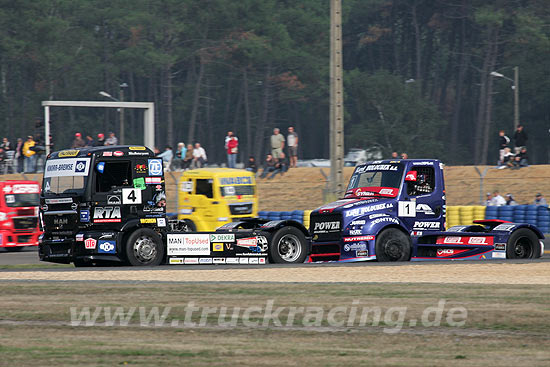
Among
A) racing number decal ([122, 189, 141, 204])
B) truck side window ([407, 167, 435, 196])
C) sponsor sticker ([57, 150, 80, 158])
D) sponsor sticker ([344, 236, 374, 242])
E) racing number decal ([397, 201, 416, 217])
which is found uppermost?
sponsor sticker ([57, 150, 80, 158])

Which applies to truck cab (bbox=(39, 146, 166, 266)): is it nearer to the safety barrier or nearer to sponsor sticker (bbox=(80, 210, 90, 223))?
sponsor sticker (bbox=(80, 210, 90, 223))

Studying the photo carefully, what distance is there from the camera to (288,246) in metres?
19.8

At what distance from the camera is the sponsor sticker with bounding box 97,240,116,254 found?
18.9 meters

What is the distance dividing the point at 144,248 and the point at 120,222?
659 millimetres

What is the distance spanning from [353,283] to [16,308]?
16.5ft

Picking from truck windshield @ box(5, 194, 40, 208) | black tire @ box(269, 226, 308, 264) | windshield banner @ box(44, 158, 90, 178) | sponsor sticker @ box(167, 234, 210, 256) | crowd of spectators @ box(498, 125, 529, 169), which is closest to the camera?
windshield banner @ box(44, 158, 90, 178)

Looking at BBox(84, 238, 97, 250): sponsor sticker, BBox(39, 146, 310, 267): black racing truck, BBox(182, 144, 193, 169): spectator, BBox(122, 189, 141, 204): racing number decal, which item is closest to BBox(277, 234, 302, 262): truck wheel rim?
BBox(39, 146, 310, 267): black racing truck

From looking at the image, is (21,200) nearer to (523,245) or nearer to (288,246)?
(288,246)

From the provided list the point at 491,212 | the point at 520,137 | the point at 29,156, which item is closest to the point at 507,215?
the point at 491,212

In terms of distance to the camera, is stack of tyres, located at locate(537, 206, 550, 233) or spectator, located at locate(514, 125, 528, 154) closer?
stack of tyres, located at locate(537, 206, 550, 233)

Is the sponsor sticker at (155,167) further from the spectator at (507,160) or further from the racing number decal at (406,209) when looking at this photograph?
the spectator at (507,160)

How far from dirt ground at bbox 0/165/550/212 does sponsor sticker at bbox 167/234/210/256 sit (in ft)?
42.0

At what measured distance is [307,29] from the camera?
76188mm

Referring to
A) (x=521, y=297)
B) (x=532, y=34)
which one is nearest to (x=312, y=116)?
(x=532, y=34)
